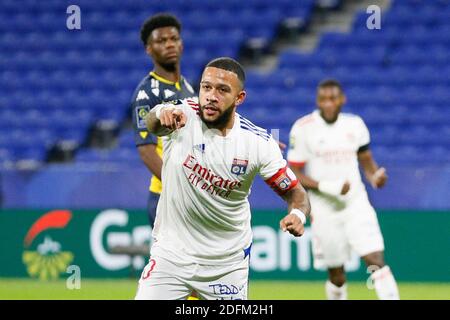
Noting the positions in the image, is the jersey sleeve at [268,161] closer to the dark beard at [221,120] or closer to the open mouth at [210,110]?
the dark beard at [221,120]

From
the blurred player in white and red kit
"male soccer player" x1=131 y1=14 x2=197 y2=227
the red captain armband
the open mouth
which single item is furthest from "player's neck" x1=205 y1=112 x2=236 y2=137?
the blurred player in white and red kit

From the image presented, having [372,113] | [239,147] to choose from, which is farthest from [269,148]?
[372,113]

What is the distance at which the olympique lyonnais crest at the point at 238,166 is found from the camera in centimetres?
605

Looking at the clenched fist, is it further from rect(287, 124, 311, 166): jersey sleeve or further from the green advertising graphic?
the green advertising graphic

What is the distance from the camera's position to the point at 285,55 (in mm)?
18594

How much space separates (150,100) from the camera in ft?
25.6

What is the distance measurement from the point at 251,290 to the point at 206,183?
605 centimetres

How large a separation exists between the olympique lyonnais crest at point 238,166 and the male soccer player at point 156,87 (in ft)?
5.20

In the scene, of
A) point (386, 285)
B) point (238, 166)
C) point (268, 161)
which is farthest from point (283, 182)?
point (386, 285)

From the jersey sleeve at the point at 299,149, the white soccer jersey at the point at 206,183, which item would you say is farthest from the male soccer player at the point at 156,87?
the jersey sleeve at the point at 299,149

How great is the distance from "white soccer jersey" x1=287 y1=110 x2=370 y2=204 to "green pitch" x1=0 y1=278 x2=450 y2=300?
1.54 m

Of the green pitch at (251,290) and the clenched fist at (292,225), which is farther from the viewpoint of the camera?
the green pitch at (251,290)

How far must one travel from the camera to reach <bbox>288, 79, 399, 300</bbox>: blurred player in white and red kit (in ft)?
31.7
